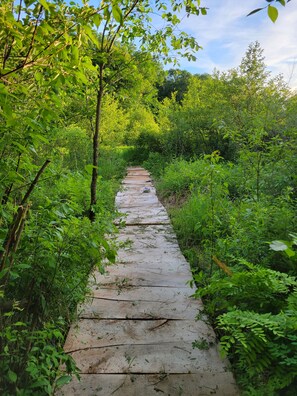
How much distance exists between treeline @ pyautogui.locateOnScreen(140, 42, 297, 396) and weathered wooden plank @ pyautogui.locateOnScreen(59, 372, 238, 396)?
13cm

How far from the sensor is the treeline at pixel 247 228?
1.78m

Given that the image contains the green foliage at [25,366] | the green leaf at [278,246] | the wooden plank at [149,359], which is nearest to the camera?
the green leaf at [278,246]

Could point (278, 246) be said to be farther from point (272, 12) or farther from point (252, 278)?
point (252, 278)

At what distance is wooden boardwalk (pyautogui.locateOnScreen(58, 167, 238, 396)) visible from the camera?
6.15ft

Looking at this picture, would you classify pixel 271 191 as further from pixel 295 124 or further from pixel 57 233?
pixel 57 233

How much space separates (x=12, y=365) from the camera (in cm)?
163

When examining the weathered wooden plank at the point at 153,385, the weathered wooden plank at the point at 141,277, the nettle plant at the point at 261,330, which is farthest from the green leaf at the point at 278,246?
the weathered wooden plank at the point at 141,277

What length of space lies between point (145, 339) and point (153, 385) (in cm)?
44

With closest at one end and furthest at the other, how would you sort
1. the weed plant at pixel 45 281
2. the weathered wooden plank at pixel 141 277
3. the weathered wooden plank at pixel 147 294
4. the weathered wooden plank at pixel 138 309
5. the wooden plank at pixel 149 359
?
the weed plant at pixel 45 281 < the wooden plank at pixel 149 359 < the weathered wooden plank at pixel 138 309 < the weathered wooden plank at pixel 147 294 < the weathered wooden plank at pixel 141 277

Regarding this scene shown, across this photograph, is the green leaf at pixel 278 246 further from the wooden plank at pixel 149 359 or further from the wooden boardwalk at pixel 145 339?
the wooden plank at pixel 149 359

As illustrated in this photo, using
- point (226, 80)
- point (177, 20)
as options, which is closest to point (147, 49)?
point (177, 20)

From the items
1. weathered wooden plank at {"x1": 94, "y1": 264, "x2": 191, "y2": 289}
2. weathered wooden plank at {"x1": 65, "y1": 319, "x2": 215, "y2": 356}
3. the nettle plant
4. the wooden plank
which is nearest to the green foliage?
the wooden plank

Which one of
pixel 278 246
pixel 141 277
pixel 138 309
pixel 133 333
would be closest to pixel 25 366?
pixel 133 333

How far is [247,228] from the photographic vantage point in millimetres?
3256
